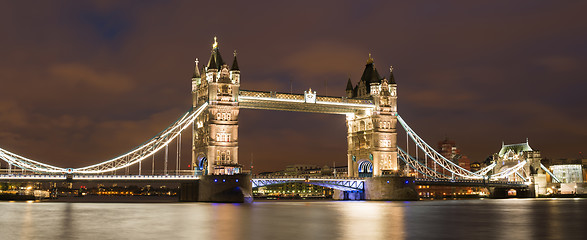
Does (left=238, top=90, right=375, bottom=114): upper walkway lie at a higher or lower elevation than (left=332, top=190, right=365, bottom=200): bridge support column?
higher

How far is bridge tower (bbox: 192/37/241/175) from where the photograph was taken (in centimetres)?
7600

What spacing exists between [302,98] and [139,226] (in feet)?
170

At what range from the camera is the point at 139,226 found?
32875 millimetres

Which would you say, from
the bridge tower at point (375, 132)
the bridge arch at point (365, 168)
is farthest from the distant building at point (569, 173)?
the bridge arch at point (365, 168)

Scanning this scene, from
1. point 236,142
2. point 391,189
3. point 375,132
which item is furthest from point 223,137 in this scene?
point 391,189

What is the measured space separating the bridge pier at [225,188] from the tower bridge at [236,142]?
0.38 feet

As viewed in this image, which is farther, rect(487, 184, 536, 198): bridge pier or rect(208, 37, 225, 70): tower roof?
rect(487, 184, 536, 198): bridge pier

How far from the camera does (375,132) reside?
90375mm

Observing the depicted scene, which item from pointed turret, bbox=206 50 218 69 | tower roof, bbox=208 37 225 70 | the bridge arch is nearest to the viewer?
pointed turret, bbox=206 50 218 69

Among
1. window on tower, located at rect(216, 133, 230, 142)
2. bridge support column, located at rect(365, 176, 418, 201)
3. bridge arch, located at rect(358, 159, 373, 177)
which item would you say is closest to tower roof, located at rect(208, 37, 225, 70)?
window on tower, located at rect(216, 133, 230, 142)

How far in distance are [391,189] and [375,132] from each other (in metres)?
8.61

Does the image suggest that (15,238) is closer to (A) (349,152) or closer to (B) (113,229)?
(B) (113,229)

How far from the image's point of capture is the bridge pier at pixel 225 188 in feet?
240

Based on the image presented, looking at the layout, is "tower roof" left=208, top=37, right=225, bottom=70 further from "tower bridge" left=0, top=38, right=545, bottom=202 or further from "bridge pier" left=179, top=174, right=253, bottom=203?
"bridge pier" left=179, top=174, right=253, bottom=203
